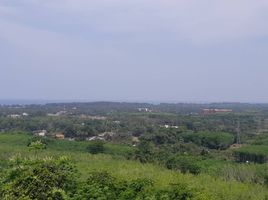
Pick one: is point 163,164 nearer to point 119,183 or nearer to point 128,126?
point 119,183

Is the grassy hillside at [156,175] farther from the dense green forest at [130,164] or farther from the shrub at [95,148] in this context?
the shrub at [95,148]

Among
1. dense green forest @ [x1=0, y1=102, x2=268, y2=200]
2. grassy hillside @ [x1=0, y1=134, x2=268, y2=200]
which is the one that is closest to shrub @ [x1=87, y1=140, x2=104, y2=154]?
dense green forest @ [x1=0, y1=102, x2=268, y2=200]

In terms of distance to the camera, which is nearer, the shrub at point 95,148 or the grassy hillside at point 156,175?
the grassy hillside at point 156,175

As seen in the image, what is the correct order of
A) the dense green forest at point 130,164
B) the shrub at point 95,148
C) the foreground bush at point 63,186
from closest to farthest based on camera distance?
the foreground bush at point 63,186 → the dense green forest at point 130,164 → the shrub at point 95,148

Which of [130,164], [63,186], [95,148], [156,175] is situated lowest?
[95,148]

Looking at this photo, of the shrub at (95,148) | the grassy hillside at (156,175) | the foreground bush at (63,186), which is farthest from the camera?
the shrub at (95,148)

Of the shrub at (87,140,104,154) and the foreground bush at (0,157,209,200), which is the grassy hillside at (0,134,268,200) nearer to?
the shrub at (87,140,104,154)

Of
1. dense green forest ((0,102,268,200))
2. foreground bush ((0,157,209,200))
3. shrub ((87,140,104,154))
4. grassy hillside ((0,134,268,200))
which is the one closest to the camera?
foreground bush ((0,157,209,200))

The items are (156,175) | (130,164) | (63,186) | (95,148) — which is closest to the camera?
(63,186)

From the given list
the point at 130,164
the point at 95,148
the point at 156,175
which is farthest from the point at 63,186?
the point at 95,148

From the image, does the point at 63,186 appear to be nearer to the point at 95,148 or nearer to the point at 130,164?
the point at 130,164

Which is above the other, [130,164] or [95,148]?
[130,164]

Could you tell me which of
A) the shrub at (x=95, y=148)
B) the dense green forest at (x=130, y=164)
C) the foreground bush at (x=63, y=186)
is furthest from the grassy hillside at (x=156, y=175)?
the foreground bush at (x=63, y=186)

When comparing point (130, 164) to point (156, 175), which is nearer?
point (156, 175)
